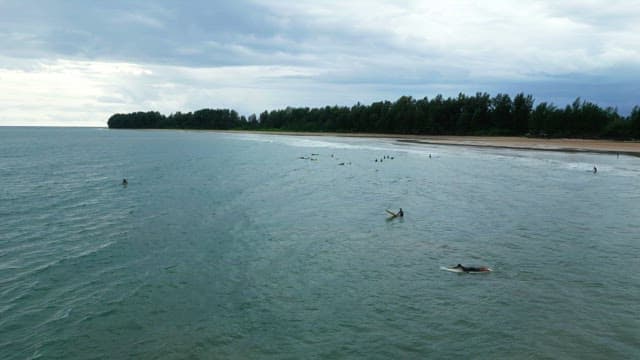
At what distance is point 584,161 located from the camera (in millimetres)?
85562

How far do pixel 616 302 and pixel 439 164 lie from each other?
206 ft

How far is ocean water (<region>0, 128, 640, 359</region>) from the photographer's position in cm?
1681

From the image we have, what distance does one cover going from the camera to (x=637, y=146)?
111500mm

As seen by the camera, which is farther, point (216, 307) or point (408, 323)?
point (216, 307)

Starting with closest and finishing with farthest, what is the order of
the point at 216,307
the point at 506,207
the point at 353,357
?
the point at 353,357
the point at 216,307
the point at 506,207

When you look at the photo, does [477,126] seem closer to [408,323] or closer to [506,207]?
[506,207]

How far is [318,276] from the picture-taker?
2361 centimetres

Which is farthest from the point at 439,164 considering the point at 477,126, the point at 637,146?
the point at 477,126

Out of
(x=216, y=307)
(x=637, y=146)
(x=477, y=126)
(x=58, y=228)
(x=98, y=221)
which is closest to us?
(x=216, y=307)

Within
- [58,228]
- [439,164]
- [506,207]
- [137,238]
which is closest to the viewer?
[137,238]

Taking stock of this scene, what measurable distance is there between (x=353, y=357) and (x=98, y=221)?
1020 inches

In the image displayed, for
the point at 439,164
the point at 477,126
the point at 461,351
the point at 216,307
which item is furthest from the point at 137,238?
the point at 477,126

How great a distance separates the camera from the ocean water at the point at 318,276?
16.8 m

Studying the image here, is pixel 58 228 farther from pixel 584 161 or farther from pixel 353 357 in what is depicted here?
pixel 584 161
